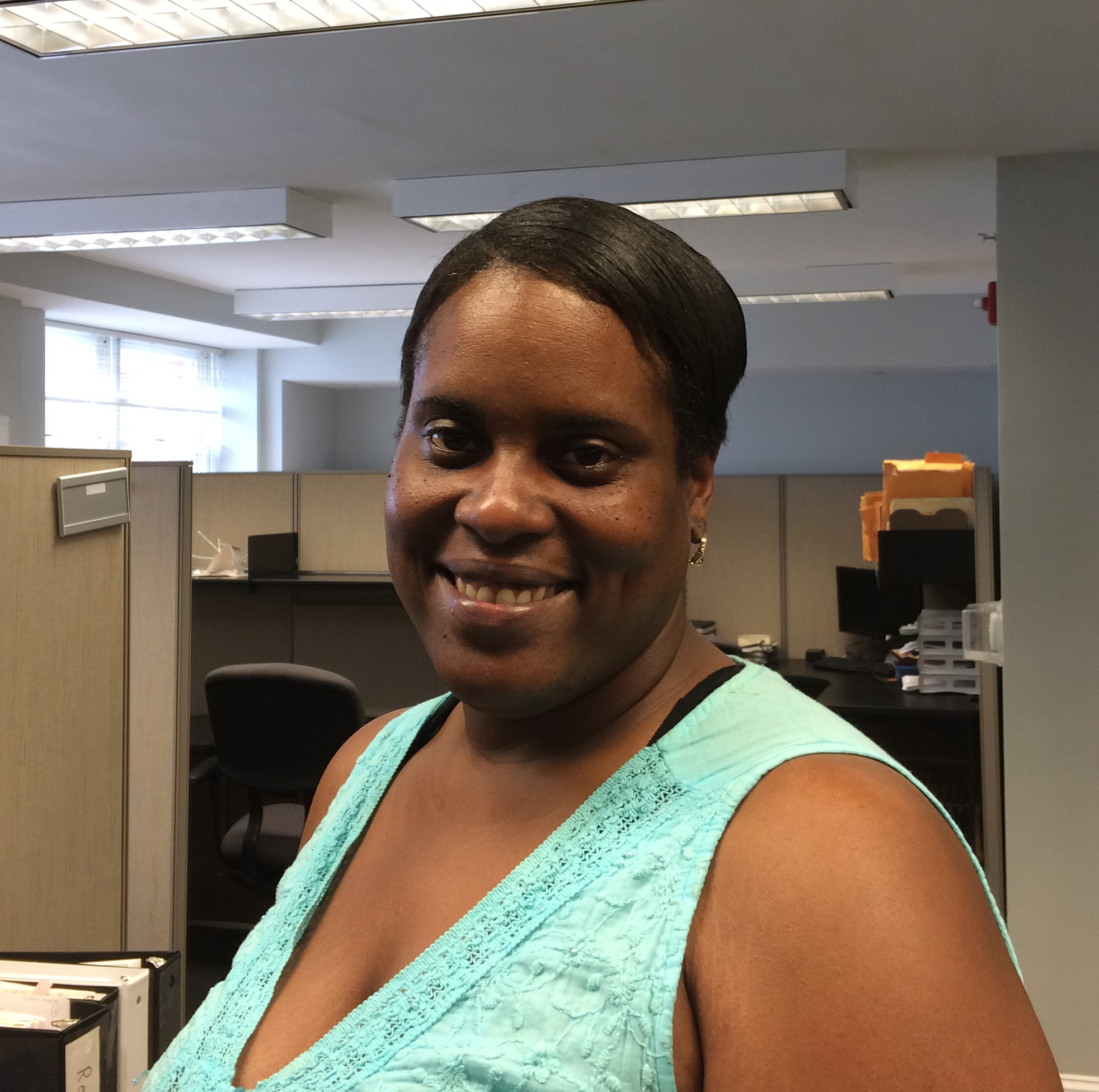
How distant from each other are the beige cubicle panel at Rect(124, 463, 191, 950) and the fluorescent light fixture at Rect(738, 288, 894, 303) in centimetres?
457

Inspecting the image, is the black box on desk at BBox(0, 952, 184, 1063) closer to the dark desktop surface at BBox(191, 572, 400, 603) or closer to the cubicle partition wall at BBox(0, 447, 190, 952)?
the cubicle partition wall at BBox(0, 447, 190, 952)

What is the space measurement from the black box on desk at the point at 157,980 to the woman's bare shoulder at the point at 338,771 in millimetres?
273

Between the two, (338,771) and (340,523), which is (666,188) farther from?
(338,771)

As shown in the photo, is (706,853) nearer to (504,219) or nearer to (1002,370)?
(504,219)

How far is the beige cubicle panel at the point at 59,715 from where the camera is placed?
1.61 metres

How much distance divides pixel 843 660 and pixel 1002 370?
1881mm

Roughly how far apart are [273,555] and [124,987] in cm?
421

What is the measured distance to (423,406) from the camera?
0.65 m

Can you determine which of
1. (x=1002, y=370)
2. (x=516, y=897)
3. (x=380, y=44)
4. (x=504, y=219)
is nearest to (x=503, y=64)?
(x=380, y=44)

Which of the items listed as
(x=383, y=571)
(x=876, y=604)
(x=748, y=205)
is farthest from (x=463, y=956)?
(x=383, y=571)

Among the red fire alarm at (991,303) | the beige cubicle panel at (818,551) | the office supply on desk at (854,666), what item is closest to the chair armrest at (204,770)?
the office supply on desk at (854,666)

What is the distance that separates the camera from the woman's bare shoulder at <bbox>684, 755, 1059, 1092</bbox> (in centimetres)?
47

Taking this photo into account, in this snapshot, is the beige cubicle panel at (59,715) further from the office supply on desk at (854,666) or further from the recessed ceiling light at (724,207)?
the office supply on desk at (854,666)

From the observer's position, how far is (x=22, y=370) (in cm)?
700
